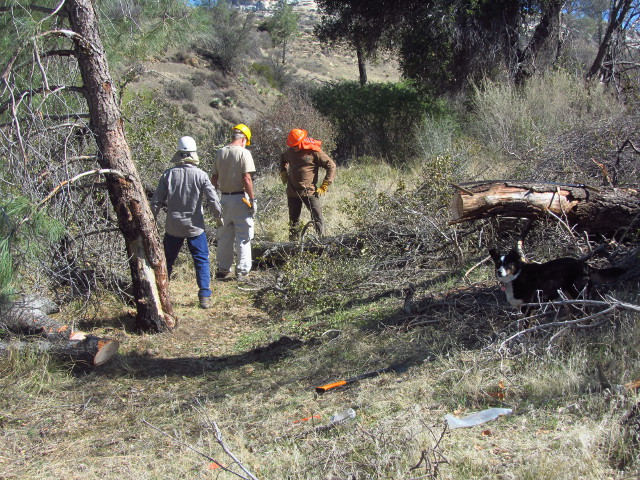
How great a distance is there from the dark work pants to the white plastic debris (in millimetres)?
4861

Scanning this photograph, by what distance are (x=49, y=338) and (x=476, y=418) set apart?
3.97 m

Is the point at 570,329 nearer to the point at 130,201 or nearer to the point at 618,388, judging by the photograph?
the point at 618,388

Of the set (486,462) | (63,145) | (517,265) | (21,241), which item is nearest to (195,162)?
(63,145)

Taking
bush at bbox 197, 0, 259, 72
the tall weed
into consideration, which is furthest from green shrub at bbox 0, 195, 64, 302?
bush at bbox 197, 0, 259, 72

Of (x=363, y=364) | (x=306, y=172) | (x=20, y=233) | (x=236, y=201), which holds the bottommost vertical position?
(x=363, y=364)

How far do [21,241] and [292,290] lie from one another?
3070 millimetres

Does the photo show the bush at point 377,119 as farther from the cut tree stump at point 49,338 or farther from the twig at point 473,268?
the cut tree stump at point 49,338

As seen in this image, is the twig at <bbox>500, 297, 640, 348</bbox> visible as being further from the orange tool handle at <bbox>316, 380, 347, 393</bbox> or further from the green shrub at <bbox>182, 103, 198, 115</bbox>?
the green shrub at <bbox>182, 103, 198, 115</bbox>

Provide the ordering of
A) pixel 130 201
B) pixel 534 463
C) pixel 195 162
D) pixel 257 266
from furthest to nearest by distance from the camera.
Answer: pixel 257 266 → pixel 195 162 → pixel 130 201 → pixel 534 463

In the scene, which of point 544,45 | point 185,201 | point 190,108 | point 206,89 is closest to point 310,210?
point 185,201

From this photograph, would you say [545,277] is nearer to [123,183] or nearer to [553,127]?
[123,183]

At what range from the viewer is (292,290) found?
274 inches

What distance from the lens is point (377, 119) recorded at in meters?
16.8

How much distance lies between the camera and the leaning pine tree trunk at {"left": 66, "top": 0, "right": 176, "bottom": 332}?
5.54 meters
